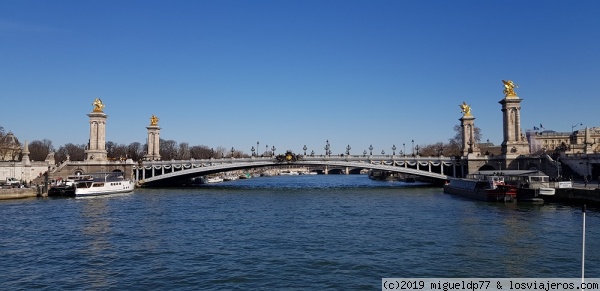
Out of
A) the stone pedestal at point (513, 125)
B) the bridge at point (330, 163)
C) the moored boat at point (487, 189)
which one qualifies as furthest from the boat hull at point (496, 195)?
the stone pedestal at point (513, 125)

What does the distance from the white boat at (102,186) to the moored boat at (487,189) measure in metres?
35.5

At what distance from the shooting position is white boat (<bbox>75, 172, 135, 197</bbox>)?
4934 cm

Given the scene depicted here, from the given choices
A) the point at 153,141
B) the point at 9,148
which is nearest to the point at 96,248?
the point at 153,141

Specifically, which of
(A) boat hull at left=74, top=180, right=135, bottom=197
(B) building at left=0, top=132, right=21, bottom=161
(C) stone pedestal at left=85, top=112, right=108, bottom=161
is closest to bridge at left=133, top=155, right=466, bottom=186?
(C) stone pedestal at left=85, top=112, right=108, bottom=161

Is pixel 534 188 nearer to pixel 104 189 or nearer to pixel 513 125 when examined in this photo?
pixel 513 125

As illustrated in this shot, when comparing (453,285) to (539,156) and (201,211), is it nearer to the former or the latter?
(201,211)

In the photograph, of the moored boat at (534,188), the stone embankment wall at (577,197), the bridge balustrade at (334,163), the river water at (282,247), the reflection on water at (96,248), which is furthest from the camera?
the bridge balustrade at (334,163)

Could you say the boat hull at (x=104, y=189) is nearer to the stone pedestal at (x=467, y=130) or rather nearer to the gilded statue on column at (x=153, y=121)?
the gilded statue on column at (x=153, y=121)

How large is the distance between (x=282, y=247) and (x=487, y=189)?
2632 centimetres

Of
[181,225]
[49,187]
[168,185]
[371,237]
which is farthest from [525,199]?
[168,185]

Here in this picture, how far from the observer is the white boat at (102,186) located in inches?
1943

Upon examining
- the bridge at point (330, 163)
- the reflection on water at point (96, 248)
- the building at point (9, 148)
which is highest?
the building at point (9, 148)

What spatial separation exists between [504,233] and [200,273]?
50.2 ft

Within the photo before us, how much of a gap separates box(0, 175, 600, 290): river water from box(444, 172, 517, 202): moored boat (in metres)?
4.89
